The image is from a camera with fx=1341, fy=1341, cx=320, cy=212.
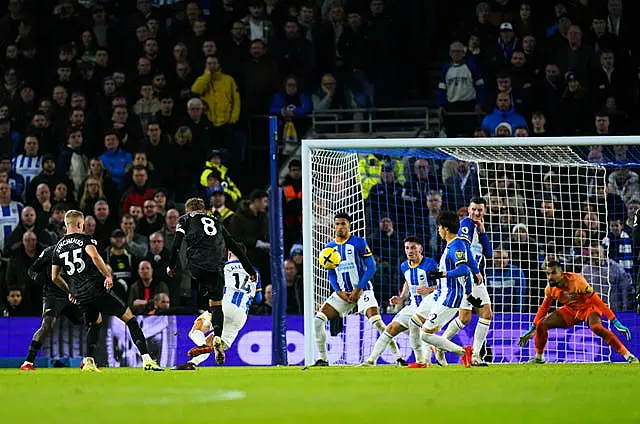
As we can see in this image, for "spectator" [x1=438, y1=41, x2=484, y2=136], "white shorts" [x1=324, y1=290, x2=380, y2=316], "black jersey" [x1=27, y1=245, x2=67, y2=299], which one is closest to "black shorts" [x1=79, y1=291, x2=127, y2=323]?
"black jersey" [x1=27, y1=245, x2=67, y2=299]

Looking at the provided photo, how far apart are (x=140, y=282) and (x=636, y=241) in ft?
21.2

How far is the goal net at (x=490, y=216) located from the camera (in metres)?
17.0

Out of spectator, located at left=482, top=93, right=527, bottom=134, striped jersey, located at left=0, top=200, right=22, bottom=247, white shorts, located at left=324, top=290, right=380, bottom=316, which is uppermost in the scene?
spectator, located at left=482, top=93, right=527, bottom=134

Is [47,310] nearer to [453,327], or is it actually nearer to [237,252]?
[237,252]

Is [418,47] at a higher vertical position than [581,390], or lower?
higher

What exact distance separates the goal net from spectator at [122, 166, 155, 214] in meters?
3.15

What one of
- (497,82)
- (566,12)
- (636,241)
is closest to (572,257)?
(636,241)

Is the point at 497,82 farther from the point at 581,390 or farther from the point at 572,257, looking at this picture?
the point at 581,390

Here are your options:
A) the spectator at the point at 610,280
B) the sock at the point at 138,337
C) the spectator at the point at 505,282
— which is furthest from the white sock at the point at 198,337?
the spectator at the point at 610,280

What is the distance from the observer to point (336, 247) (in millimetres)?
15539

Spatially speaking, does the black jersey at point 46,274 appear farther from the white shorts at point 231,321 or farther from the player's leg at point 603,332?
the player's leg at point 603,332

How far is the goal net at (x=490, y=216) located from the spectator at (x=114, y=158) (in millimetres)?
3881

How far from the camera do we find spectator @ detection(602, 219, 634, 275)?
17.6 m

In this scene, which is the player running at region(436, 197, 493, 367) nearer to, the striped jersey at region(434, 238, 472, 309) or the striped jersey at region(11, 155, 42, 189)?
the striped jersey at region(434, 238, 472, 309)
